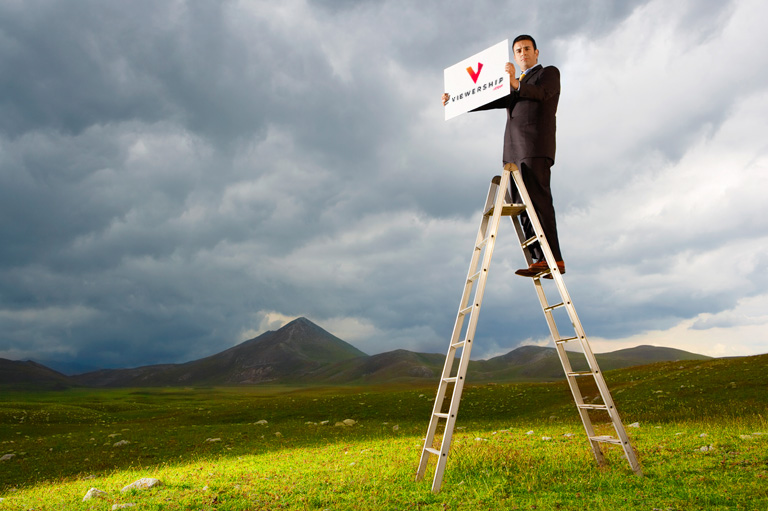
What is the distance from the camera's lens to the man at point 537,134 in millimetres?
7684

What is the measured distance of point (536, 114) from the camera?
7746mm

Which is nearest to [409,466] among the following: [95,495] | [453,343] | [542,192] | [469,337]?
[453,343]

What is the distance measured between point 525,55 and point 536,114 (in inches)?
42.9

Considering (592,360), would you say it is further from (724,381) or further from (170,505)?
(724,381)

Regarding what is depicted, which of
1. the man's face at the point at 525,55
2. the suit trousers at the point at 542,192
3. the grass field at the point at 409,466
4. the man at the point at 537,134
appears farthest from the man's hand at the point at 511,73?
the grass field at the point at 409,466

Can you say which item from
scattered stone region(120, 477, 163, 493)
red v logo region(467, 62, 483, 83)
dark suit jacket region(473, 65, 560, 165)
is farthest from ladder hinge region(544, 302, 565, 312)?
scattered stone region(120, 477, 163, 493)

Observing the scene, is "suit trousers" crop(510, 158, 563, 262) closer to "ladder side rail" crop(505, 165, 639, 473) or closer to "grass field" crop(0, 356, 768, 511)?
"ladder side rail" crop(505, 165, 639, 473)

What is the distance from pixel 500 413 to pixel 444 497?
67.6 ft

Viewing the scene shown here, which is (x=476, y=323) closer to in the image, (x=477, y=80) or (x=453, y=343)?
(x=453, y=343)

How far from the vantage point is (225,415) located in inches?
1259

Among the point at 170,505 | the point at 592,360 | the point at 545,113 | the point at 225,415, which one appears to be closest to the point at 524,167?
the point at 545,113

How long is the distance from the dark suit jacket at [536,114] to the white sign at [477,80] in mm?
443

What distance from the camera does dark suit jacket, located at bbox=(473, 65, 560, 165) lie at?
769 centimetres

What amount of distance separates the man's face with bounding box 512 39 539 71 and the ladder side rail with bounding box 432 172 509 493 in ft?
6.31
